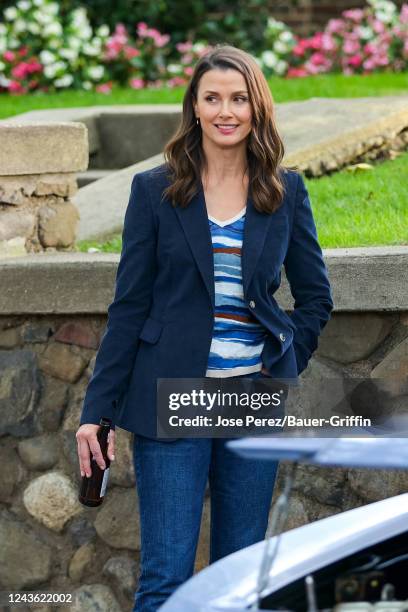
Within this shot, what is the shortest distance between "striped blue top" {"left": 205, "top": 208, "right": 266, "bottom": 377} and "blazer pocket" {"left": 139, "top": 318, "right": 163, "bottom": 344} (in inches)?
6.0

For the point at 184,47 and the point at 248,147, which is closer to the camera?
the point at 248,147

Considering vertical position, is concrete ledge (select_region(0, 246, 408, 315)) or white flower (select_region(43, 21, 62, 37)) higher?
white flower (select_region(43, 21, 62, 37))

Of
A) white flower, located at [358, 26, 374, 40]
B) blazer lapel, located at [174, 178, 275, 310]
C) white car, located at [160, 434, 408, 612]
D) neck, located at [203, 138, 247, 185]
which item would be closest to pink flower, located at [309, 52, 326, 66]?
white flower, located at [358, 26, 374, 40]

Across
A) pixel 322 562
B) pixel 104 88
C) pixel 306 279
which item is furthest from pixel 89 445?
pixel 104 88

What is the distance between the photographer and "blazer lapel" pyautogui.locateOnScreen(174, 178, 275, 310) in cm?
344

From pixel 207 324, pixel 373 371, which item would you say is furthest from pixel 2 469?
pixel 207 324

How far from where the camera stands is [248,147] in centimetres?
360

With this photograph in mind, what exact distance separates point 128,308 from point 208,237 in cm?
29

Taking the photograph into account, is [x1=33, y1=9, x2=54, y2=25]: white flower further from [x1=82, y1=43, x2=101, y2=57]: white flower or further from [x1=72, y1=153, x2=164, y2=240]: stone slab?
[x1=72, y1=153, x2=164, y2=240]: stone slab

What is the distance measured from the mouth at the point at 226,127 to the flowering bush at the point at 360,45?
279 inches

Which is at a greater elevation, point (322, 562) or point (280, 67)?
point (280, 67)

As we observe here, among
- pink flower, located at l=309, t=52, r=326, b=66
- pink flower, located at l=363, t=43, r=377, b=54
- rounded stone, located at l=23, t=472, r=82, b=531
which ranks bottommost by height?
rounded stone, located at l=23, t=472, r=82, b=531

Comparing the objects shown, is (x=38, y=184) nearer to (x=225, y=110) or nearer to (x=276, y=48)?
(x=225, y=110)

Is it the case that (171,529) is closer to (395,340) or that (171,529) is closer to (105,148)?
(395,340)
